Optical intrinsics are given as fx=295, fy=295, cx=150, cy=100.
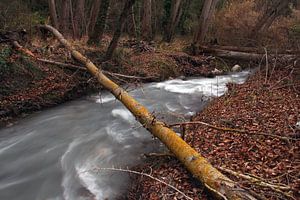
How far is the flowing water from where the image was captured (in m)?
5.54

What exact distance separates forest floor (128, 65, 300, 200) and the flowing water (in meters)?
0.70

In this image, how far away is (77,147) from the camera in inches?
278

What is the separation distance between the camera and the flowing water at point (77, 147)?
554 cm

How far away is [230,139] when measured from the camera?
5996mm

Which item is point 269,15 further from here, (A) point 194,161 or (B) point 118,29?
(A) point 194,161

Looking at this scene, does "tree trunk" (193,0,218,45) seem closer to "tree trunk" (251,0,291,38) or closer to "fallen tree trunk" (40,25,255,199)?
"tree trunk" (251,0,291,38)

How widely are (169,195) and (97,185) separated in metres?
1.59

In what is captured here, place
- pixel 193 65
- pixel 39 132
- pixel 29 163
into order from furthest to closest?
1. pixel 193 65
2. pixel 39 132
3. pixel 29 163

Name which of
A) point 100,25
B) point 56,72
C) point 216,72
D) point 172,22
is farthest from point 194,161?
point 172,22

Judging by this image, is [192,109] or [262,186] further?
[192,109]

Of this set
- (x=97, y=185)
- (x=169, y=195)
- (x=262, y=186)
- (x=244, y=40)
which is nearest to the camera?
(x=262, y=186)

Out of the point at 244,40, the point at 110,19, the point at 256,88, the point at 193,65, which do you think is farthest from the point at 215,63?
the point at 110,19

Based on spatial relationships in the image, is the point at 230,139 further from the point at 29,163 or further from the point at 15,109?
the point at 15,109

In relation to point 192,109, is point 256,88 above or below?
above
